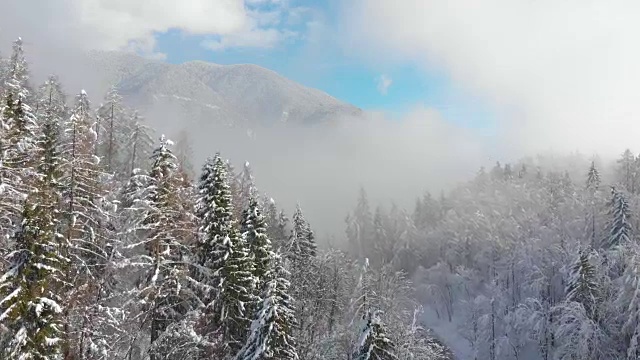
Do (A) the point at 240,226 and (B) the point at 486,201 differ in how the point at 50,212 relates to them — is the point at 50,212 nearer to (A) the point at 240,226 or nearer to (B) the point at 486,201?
(A) the point at 240,226

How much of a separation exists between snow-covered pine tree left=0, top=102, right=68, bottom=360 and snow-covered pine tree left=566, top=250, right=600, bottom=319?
4559cm

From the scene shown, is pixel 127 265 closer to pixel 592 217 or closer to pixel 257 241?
pixel 257 241

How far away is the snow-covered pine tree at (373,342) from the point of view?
89.0 ft

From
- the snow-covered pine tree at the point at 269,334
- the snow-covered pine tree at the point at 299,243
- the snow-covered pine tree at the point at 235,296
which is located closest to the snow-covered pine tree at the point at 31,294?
the snow-covered pine tree at the point at 235,296

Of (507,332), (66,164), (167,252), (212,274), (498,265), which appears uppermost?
(66,164)

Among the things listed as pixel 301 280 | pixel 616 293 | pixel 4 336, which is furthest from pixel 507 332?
pixel 4 336

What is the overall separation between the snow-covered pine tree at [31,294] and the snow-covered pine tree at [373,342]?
49.8ft

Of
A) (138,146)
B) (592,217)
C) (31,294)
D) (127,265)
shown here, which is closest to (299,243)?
(138,146)

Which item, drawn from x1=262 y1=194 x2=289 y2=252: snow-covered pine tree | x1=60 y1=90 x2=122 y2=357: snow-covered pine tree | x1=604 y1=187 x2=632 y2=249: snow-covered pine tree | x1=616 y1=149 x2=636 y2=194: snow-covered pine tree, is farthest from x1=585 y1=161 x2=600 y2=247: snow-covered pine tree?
x1=60 y1=90 x2=122 y2=357: snow-covered pine tree

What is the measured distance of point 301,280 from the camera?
4653cm

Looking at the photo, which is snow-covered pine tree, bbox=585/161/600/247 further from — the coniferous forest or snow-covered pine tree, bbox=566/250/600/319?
snow-covered pine tree, bbox=566/250/600/319

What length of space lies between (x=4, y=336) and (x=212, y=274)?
9230mm

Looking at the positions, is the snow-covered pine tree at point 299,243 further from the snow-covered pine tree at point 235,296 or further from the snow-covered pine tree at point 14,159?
the snow-covered pine tree at point 14,159

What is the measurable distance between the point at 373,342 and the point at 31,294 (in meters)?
16.9
